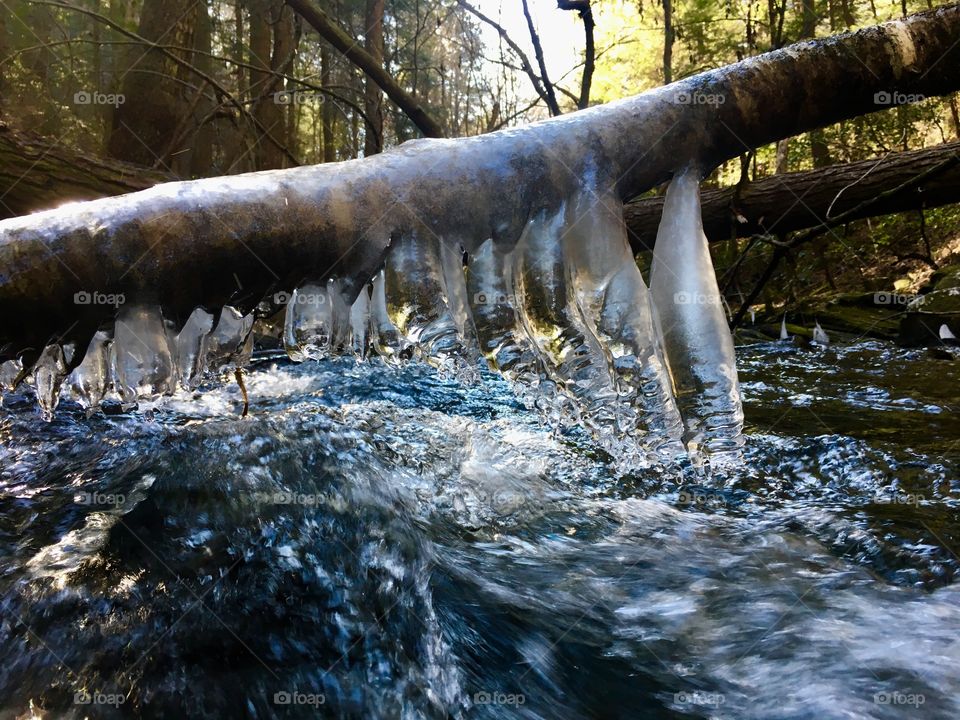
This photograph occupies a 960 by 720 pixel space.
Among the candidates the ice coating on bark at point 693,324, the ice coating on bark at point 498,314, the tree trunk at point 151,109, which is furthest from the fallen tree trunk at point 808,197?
the tree trunk at point 151,109

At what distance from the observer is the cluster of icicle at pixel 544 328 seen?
1.85 m

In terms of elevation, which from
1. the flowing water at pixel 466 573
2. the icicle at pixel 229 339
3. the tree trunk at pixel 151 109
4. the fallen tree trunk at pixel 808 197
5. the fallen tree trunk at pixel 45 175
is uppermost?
the tree trunk at pixel 151 109

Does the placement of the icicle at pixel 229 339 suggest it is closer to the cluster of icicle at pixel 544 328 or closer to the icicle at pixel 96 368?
the cluster of icicle at pixel 544 328

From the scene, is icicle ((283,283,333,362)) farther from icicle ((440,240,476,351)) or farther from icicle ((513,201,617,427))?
icicle ((513,201,617,427))

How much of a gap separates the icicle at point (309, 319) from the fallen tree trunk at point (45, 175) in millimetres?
3481

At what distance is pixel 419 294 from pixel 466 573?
3.47 ft

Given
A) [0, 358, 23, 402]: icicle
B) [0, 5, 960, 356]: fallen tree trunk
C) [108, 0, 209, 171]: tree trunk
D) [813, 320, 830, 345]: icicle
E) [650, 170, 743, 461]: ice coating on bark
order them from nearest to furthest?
[0, 5, 960, 356]: fallen tree trunk < [0, 358, 23, 402]: icicle < [650, 170, 743, 461]: ice coating on bark < [813, 320, 830, 345]: icicle < [108, 0, 209, 171]: tree trunk

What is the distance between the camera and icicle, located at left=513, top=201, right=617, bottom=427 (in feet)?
6.37

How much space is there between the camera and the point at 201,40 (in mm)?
11250

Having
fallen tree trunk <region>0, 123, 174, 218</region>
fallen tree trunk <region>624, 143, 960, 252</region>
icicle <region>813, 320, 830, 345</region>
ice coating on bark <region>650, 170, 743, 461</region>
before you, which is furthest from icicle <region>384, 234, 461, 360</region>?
icicle <region>813, 320, 830, 345</region>

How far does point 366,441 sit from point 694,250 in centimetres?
Answer: 193

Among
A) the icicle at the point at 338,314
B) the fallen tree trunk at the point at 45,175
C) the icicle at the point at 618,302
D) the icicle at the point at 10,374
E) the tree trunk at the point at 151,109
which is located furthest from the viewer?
the tree trunk at the point at 151,109

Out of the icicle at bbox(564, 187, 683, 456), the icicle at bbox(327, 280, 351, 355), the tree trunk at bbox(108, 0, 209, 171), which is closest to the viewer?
the icicle at bbox(327, 280, 351, 355)

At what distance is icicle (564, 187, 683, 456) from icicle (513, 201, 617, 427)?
0.03 metres
